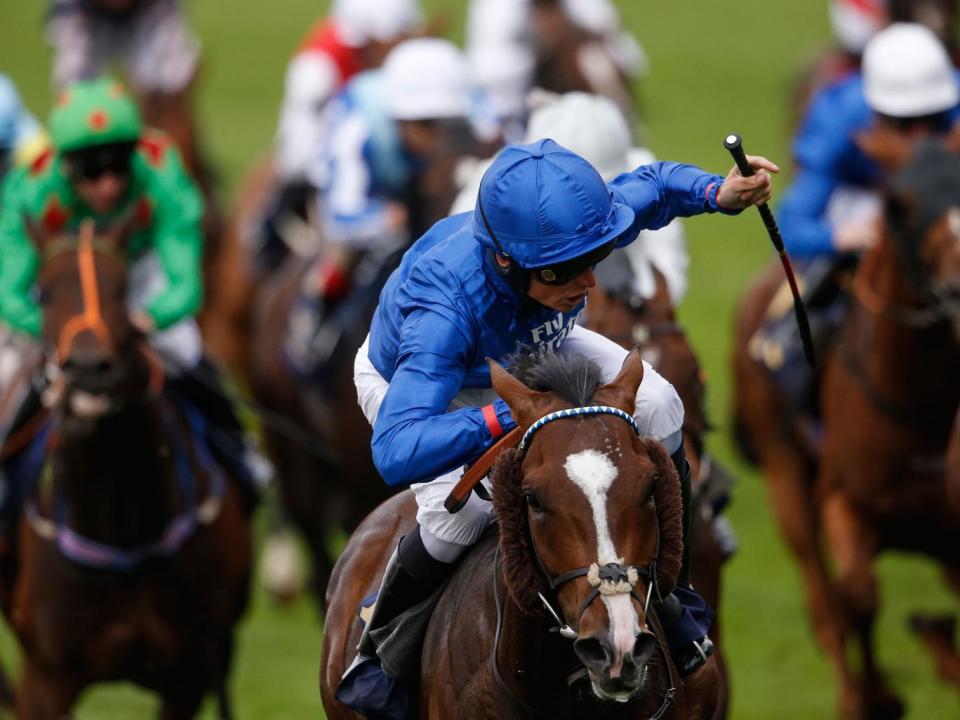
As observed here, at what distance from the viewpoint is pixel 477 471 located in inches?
179

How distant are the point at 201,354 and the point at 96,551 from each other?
4.85ft

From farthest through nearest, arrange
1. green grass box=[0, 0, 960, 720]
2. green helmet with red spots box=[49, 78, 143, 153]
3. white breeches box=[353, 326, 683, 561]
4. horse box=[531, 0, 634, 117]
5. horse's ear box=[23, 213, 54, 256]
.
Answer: horse box=[531, 0, 634, 117] → green grass box=[0, 0, 960, 720] → green helmet with red spots box=[49, 78, 143, 153] → horse's ear box=[23, 213, 54, 256] → white breeches box=[353, 326, 683, 561]

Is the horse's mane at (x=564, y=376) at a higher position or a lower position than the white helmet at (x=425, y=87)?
higher

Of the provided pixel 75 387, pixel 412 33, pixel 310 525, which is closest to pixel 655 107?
pixel 412 33

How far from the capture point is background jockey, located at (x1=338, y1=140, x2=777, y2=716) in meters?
4.54

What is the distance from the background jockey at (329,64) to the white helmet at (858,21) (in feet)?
9.79

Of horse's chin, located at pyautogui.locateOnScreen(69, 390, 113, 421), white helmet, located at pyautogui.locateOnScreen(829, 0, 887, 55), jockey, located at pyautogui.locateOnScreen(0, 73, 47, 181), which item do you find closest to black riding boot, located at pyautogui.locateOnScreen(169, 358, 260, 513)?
horse's chin, located at pyautogui.locateOnScreen(69, 390, 113, 421)

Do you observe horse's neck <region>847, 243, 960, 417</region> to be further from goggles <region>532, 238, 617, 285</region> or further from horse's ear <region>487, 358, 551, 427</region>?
horse's ear <region>487, 358, 551, 427</region>

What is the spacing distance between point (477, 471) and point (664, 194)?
0.94m

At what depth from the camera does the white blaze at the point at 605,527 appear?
3.98 metres

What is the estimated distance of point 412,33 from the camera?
13.0m

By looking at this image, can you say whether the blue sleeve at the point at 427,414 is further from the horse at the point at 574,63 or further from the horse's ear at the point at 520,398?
the horse at the point at 574,63

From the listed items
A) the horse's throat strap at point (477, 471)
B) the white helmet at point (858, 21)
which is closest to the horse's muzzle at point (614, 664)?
the horse's throat strap at point (477, 471)

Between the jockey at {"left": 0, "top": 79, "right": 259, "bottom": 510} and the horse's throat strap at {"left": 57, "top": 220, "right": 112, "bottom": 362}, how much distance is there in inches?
12.8
